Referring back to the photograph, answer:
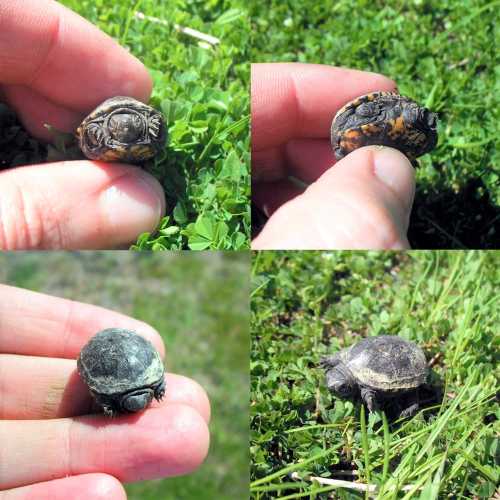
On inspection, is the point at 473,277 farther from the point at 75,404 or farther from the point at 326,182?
the point at 75,404

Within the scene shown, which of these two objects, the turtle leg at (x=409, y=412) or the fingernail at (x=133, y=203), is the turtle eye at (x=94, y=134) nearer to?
the fingernail at (x=133, y=203)

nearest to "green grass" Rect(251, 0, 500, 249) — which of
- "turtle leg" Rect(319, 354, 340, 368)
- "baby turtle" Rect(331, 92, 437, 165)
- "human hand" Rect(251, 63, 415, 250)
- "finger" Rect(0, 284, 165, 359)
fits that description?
"human hand" Rect(251, 63, 415, 250)

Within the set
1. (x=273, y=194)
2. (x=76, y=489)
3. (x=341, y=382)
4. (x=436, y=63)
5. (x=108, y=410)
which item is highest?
(x=436, y=63)

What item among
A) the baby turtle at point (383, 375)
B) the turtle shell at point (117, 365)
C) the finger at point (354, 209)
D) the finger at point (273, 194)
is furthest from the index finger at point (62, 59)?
the baby turtle at point (383, 375)

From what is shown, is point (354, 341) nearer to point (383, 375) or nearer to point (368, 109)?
point (383, 375)

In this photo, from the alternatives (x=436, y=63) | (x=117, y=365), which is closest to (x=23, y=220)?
(x=117, y=365)

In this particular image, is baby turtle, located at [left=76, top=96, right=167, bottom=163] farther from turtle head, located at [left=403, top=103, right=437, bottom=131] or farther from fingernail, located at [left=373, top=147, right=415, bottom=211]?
turtle head, located at [left=403, top=103, right=437, bottom=131]
